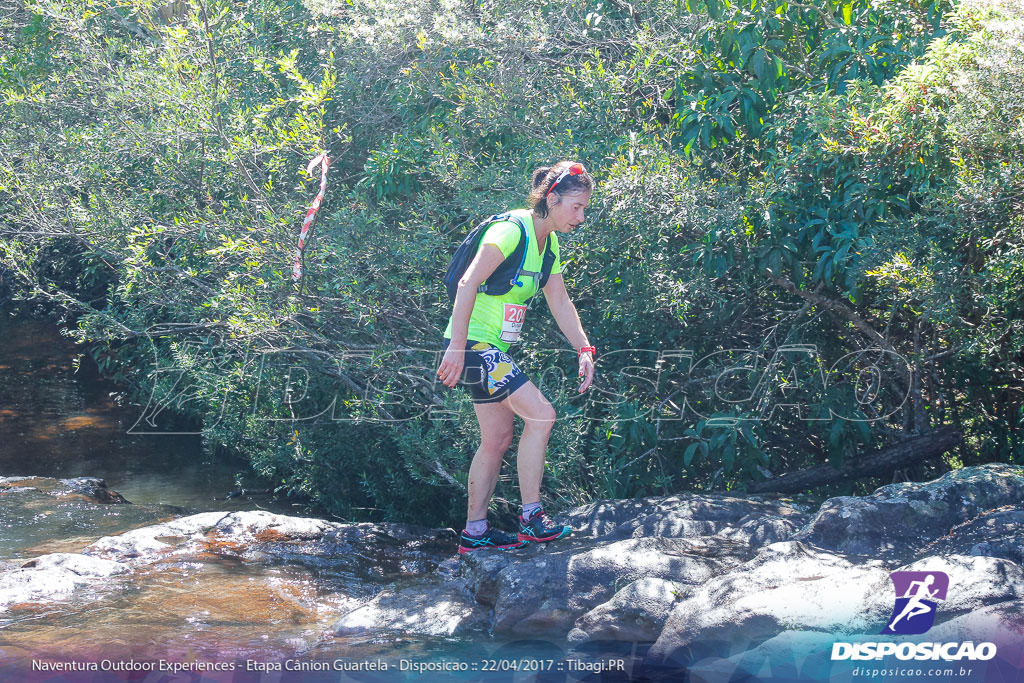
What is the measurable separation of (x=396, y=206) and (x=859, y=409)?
12.4 ft

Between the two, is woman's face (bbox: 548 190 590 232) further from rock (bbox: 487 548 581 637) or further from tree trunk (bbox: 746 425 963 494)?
tree trunk (bbox: 746 425 963 494)

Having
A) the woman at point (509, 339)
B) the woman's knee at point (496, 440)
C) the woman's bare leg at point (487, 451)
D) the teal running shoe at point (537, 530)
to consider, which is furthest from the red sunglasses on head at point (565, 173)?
the teal running shoe at point (537, 530)

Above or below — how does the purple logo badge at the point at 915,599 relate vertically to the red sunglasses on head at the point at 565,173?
below

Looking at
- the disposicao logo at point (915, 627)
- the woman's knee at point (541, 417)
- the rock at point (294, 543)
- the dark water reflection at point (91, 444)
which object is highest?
the woman's knee at point (541, 417)

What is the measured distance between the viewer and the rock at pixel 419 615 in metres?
4.12

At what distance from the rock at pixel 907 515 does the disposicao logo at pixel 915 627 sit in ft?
2.15

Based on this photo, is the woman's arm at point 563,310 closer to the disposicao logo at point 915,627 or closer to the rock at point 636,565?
the rock at point 636,565

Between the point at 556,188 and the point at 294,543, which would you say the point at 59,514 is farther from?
the point at 556,188

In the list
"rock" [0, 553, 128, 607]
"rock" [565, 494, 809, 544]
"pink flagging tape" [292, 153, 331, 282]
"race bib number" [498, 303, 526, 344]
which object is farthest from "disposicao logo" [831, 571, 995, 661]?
"pink flagging tape" [292, 153, 331, 282]

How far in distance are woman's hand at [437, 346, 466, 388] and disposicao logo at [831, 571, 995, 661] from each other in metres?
1.90

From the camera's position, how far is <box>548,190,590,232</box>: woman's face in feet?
14.6

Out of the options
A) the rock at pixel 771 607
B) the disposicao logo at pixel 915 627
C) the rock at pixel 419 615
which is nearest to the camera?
the disposicao logo at pixel 915 627

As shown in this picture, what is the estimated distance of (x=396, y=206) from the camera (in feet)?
24.3

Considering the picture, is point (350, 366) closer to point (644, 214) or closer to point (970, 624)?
point (644, 214)
